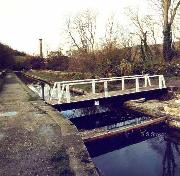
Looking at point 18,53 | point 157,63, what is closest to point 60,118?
point 157,63

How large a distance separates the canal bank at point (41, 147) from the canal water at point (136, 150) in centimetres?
174

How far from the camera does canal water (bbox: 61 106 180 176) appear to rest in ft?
29.5

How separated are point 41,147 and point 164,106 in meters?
9.45

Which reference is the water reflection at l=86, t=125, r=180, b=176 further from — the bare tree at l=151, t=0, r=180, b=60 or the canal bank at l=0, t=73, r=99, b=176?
the bare tree at l=151, t=0, r=180, b=60

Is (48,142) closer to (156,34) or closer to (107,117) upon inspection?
(107,117)

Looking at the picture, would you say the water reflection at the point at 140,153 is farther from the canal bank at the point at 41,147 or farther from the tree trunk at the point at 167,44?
the tree trunk at the point at 167,44

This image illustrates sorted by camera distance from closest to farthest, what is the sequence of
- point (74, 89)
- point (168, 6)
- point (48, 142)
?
1. point (48, 142)
2. point (74, 89)
3. point (168, 6)

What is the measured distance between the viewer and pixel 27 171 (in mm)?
5715

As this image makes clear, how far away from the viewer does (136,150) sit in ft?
35.8

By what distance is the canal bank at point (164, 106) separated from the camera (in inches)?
537

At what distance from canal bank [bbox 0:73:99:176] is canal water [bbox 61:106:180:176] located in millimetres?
1739

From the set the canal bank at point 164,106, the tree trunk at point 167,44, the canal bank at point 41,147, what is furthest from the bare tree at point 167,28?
the canal bank at point 41,147

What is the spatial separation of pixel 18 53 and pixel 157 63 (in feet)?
212

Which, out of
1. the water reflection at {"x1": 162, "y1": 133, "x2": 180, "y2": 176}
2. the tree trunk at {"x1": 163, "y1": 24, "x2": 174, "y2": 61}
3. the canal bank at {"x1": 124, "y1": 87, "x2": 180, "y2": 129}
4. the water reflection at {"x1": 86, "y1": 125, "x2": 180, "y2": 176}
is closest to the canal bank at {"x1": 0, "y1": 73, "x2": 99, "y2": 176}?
the water reflection at {"x1": 86, "y1": 125, "x2": 180, "y2": 176}
